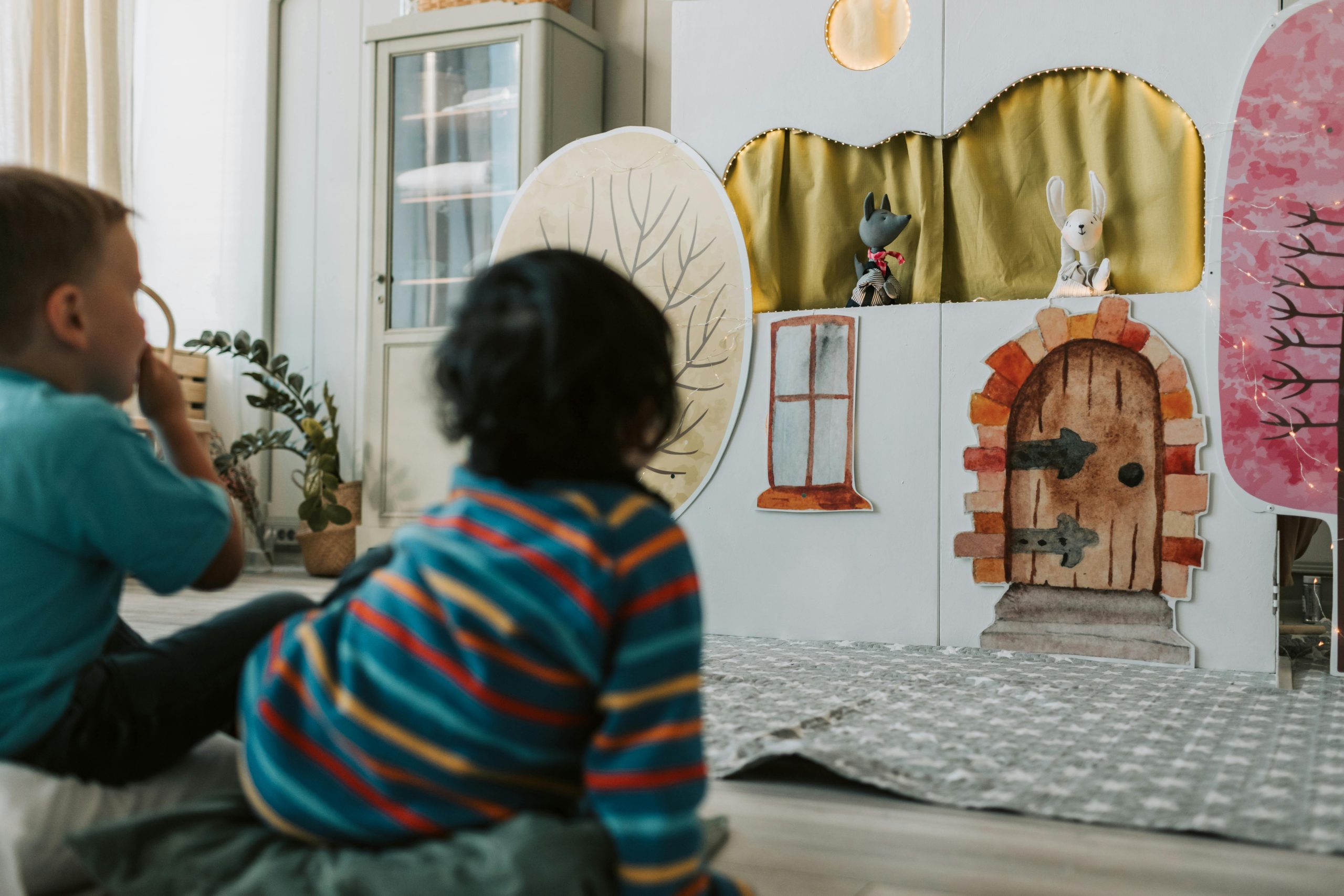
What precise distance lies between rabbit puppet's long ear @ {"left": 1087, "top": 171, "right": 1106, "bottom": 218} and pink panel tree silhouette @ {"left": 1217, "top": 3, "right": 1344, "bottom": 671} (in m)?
0.27

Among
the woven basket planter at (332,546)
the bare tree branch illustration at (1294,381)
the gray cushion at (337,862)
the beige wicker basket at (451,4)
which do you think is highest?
the beige wicker basket at (451,4)

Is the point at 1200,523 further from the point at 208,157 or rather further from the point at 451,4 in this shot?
the point at 208,157

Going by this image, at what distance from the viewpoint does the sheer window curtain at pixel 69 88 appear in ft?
11.3

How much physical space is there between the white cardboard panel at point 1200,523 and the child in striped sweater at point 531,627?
65.2 inches

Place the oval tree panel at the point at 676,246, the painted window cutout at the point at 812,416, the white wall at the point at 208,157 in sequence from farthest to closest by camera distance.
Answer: the white wall at the point at 208,157 < the oval tree panel at the point at 676,246 < the painted window cutout at the point at 812,416

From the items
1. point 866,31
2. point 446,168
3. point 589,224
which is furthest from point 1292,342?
point 446,168

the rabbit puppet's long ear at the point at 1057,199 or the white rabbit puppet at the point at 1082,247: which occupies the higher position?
the rabbit puppet's long ear at the point at 1057,199

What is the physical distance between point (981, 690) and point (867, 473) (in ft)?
2.16

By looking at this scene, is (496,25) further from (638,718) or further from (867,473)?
(638,718)

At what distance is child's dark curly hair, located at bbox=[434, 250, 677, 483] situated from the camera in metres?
0.67

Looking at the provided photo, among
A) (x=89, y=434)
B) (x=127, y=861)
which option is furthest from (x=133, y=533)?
(x=127, y=861)

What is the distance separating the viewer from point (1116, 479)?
7.14ft

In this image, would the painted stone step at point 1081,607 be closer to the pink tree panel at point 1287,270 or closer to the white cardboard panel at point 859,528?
the white cardboard panel at point 859,528

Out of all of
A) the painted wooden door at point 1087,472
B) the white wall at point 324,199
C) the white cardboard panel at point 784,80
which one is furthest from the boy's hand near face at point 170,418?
the white wall at point 324,199
